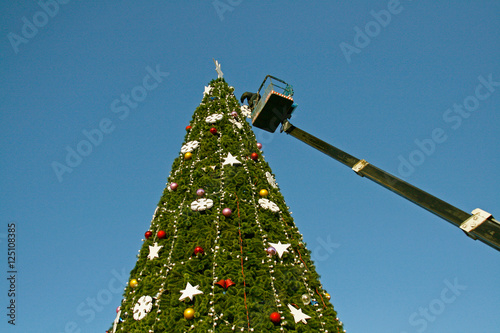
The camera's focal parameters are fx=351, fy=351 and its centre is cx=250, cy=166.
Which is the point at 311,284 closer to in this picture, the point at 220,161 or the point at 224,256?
the point at 224,256

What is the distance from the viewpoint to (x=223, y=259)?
4434mm

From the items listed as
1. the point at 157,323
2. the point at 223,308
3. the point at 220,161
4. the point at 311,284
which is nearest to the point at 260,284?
the point at 223,308

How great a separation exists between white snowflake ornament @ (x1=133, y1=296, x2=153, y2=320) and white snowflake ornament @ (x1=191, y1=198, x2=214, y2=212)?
1.34 meters

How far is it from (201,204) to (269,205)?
1.04 m

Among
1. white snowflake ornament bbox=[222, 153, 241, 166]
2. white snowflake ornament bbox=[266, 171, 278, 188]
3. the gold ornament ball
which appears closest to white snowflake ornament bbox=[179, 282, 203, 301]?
the gold ornament ball

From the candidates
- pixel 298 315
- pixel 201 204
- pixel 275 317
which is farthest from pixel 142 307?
pixel 298 315

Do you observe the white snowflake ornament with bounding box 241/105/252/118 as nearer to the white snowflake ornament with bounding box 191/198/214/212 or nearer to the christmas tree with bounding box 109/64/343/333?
the christmas tree with bounding box 109/64/343/333

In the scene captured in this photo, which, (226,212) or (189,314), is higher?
(226,212)

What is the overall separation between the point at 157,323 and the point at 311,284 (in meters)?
2.02

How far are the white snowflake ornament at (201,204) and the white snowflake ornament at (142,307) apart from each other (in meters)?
1.34

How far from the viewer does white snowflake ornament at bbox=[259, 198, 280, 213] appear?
5326 mm

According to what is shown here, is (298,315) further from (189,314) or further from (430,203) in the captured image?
(430,203)

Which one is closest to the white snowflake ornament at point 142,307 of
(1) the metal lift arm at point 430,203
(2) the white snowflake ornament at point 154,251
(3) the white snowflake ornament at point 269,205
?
(2) the white snowflake ornament at point 154,251

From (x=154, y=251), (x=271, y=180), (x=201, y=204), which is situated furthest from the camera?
(x=271, y=180)
